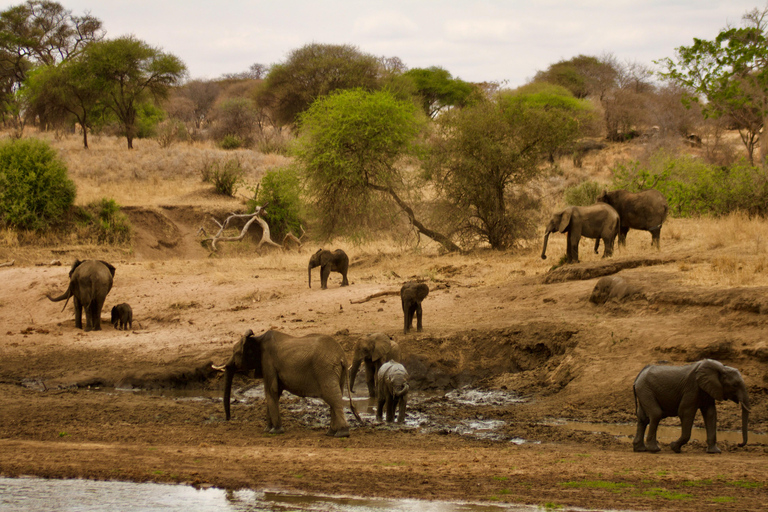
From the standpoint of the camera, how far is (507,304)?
1302 centimetres

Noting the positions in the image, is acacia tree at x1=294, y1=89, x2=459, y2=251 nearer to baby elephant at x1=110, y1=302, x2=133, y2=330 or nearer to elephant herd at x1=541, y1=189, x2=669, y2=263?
elephant herd at x1=541, y1=189, x2=669, y2=263

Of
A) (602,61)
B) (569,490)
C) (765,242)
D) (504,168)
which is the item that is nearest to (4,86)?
(504,168)

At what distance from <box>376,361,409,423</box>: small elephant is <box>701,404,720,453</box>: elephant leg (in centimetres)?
302

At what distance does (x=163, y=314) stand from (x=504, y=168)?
1066 centimetres

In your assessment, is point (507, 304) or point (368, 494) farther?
point (507, 304)

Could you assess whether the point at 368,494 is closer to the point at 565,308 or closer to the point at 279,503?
the point at 279,503

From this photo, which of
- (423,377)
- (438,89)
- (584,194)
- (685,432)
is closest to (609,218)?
(423,377)

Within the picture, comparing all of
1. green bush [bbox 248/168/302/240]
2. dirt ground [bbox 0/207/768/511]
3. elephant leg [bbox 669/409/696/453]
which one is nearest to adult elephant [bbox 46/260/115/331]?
dirt ground [bbox 0/207/768/511]

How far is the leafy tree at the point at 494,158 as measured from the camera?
66.9 feet

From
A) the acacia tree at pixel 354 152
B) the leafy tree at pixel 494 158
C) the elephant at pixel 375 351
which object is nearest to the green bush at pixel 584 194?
the leafy tree at pixel 494 158

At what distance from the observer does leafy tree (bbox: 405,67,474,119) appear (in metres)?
46.6

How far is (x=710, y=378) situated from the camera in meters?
6.39

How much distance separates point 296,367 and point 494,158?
14016 mm

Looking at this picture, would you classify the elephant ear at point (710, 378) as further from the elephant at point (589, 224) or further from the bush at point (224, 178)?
the bush at point (224, 178)
